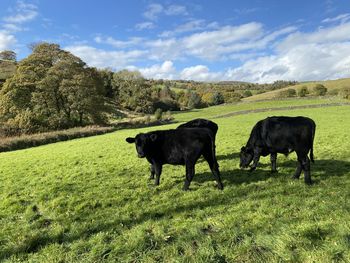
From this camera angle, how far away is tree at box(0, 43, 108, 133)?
36625 millimetres

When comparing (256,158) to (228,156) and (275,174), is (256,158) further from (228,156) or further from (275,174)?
(228,156)

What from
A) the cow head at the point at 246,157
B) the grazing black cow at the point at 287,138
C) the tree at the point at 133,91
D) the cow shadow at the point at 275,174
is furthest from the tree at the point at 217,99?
the grazing black cow at the point at 287,138

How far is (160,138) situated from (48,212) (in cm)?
361

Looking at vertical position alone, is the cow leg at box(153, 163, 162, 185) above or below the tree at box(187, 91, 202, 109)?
below

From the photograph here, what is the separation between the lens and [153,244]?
4.80 metres

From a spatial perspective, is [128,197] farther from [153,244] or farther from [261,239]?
[261,239]

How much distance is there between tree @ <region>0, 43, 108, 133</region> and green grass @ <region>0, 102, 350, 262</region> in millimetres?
29168

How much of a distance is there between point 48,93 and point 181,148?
35.0 metres

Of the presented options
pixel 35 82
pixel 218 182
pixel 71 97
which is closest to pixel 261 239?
pixel 218 182

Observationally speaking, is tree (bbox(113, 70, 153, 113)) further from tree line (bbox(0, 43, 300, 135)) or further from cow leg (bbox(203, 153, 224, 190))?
cow leg (bbox(203, 153, 224, 190))

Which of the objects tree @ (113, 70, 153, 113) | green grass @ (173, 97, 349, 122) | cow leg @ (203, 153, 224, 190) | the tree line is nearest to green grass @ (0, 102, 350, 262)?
cow leg @ (203, 153, 224, 190)

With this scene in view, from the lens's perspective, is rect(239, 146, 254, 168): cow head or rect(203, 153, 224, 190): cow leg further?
rect(239, 146, 254, 168): cow head

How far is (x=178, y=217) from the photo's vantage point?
592 cm

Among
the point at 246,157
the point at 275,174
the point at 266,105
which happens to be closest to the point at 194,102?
the point at 266,105
